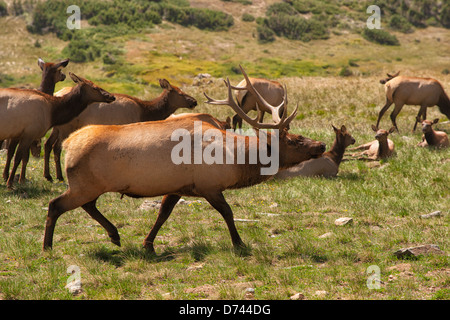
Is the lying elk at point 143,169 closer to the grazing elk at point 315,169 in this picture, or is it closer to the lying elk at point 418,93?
the grazing elk at point 315,169

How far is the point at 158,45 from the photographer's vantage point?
6475 cm

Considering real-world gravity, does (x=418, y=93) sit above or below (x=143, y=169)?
below

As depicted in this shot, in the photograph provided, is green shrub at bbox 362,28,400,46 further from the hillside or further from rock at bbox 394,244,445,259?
rock at bbox 394,244,445,259

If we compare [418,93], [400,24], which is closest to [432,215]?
[418,93]

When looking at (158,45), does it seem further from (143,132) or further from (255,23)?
(143,132)

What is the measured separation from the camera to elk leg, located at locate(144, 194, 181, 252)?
719 cm

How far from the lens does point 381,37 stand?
250ft

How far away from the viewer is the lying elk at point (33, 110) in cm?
1051

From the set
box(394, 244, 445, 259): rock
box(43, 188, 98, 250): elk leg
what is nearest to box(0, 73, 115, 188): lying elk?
box(43, 188, 98, 250): elk leg

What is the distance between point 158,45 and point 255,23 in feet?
72.3

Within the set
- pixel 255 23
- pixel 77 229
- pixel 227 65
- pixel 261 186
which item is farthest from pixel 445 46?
pixel 77 229

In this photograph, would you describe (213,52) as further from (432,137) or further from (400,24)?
(432,137)

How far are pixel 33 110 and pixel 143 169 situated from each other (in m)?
4.92

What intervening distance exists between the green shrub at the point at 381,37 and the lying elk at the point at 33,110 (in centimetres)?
7056
